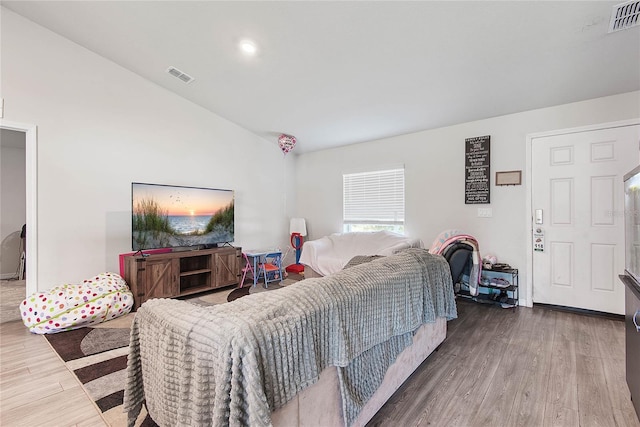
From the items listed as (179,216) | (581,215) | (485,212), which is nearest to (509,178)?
(485,212)

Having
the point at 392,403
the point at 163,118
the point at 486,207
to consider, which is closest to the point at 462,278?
the point at 486,207

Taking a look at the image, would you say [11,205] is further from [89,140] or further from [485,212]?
[485,212]

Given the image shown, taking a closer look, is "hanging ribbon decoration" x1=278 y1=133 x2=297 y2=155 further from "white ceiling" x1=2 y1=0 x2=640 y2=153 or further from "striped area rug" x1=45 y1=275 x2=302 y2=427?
"striped area rug" x1=45 y1=275 x2=302 y2=427

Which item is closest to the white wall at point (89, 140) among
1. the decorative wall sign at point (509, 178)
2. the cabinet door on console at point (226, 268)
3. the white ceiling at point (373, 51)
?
the white ceiling at point (373, 51)

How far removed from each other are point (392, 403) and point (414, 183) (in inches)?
126

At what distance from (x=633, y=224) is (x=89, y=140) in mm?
4884

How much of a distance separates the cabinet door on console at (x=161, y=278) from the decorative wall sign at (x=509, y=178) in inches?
169

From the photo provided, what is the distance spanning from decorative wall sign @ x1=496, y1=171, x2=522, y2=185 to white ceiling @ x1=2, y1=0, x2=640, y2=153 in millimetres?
753

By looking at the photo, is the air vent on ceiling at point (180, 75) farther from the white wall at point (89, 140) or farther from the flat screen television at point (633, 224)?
the flat screen television at point (633, 224)

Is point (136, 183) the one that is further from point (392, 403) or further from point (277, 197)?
point (392, 403)

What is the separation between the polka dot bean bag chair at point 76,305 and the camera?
8.79ft

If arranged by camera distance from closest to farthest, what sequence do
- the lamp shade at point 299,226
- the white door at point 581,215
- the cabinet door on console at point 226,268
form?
1. the white door at point 581,215
2. the cabinet door on console at point 226,268
3. the lamp shade at point 299,226

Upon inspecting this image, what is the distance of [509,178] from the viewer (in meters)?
3.51

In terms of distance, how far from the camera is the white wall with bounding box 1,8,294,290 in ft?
9.79
